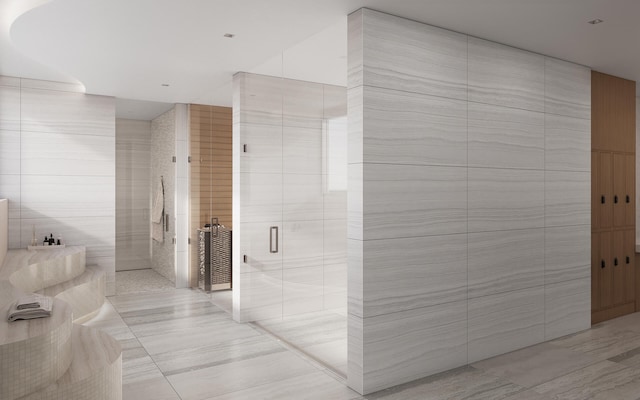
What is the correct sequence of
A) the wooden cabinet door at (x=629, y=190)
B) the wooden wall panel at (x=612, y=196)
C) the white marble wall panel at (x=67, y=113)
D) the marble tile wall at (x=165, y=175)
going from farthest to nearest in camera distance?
the marble tile wall at (x=165, y=175)
the white marble wall panel at (x=67, y=113)
the wooden cabinet door at (x=629, y=190)
the wooden wall panel at (x=612, y=196)

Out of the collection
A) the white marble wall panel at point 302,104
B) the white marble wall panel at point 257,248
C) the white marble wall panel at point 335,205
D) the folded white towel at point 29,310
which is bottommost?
the folded white towel at point 29,310

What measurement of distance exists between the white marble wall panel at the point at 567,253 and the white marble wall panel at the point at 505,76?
1.15 metres

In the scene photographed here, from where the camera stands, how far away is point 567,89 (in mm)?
4375

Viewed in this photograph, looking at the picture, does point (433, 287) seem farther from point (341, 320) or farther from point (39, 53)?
point (39, 53)

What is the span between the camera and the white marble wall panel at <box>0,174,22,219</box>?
5.34 meters

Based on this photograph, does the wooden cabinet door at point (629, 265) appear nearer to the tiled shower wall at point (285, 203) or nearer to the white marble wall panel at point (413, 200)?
the white marble wall panel at point (413, 200)

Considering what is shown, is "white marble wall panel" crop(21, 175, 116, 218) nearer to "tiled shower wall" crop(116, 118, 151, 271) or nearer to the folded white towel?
"tiled shower wall" crop(116, 118, 151, 271)

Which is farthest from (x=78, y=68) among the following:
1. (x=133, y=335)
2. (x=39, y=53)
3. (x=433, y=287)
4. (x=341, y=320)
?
(x=433, y=287)

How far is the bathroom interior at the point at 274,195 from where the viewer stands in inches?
146

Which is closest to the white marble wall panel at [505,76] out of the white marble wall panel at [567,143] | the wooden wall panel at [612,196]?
the white marble wall panel at [567,143]

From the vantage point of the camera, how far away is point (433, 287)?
3451mm

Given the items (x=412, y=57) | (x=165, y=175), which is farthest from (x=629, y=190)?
(x=165, y=175)

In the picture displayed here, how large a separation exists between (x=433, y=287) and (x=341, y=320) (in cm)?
74

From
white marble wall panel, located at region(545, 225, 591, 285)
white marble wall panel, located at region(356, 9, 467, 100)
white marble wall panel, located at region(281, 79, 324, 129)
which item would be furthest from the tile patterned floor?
white marble wall panel, located at region(356, 9, 467, 100)
